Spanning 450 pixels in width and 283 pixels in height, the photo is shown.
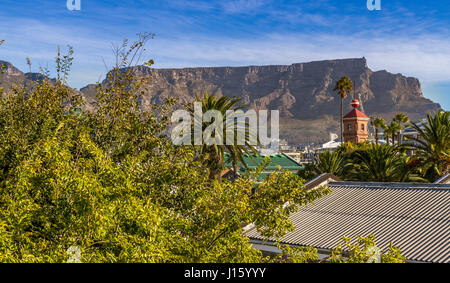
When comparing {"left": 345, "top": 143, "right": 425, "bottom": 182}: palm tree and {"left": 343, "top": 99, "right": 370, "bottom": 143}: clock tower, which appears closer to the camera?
{"left": 345, "top": 143, "right": 425, "bottom": 182}: palm tree

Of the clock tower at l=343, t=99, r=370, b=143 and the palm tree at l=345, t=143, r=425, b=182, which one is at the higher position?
the clock tower at l=343, t=99, r=370, b=143

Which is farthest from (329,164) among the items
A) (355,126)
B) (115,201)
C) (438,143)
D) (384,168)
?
(355,126)

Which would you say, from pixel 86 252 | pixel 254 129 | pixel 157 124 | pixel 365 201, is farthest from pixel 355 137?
pixel 86 252

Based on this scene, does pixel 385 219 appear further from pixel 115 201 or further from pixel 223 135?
pixel 223 135

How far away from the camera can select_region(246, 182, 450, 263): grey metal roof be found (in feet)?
41.0

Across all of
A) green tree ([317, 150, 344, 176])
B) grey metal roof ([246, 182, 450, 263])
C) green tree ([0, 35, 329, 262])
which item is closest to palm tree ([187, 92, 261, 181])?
grey metal roof ([246, 182, 450, 263])

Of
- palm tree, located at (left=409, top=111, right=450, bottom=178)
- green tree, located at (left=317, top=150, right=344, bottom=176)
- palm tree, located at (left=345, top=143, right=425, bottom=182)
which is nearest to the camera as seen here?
palm tree, located at (left=409, top=111, right=450, bottom=178)

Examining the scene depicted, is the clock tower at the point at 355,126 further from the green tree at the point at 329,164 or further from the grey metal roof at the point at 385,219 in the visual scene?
the grey metal roof at the point at 385,219

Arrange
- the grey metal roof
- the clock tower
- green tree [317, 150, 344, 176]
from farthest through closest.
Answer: the clock tower → green tree [317, 150, 344, 176] → the grey metal roof

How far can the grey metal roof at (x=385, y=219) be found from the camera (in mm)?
12500

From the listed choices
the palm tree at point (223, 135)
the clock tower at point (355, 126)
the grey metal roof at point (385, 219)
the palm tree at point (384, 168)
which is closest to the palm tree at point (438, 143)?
the palm tree at point (384, 168)

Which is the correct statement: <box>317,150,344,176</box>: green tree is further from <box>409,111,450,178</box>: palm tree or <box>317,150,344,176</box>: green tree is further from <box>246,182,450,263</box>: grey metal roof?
<box>246,182,450,263</box>: grey metal roof

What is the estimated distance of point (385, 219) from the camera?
14398 millimetres
